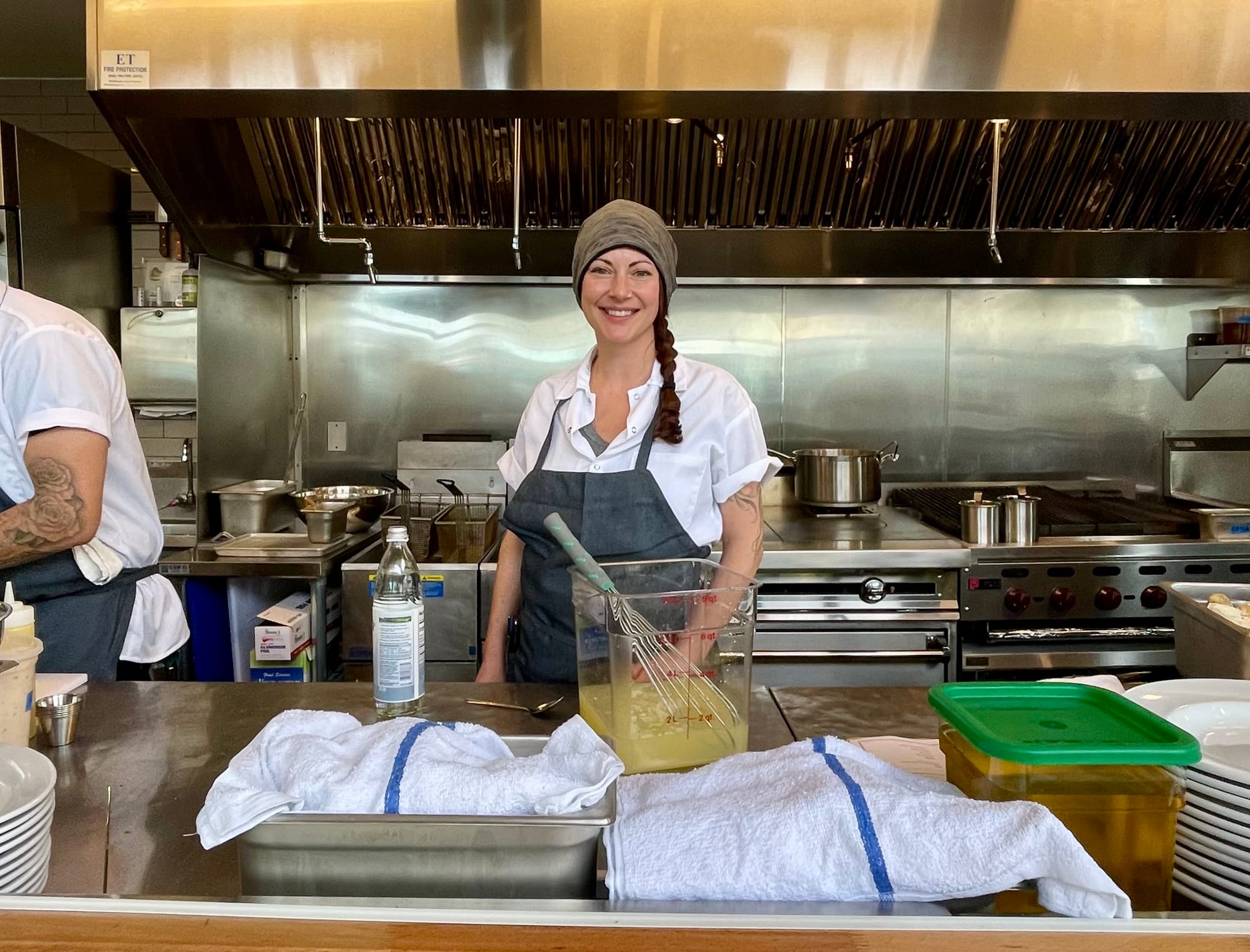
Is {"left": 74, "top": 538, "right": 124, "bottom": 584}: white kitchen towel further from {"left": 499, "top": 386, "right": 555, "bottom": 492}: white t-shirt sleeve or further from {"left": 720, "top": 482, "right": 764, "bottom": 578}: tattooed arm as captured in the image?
{"left": 720, "top": 482, "right": 764, "bottom": 578}: tattooed arm

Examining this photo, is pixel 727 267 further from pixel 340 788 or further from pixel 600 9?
pixel 340 788

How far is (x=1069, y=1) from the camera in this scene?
2.86m

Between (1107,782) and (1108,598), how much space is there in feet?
8.64

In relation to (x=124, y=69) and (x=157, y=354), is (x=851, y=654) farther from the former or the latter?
(x=157, y=354)

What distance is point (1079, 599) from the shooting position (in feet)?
10.9

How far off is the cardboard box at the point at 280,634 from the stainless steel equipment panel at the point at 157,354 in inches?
51.4

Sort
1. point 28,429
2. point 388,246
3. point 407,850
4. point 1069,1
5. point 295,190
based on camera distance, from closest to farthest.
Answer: point 407,850
point 28,429
point 1069,1
point 295,190
point 388,246

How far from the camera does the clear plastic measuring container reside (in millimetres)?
1279

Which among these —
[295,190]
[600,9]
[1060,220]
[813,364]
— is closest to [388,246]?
[295,190]

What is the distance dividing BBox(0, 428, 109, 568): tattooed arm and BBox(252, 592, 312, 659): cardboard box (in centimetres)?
124

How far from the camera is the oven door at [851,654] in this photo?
325 cm

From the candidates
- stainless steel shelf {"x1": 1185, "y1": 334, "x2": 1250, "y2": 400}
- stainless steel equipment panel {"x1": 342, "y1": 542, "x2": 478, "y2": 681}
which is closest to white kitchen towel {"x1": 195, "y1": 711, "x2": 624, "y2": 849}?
stainless steel equipment panel {"x1": 342, "y1": 542, "x2": 478, "y2": 681}

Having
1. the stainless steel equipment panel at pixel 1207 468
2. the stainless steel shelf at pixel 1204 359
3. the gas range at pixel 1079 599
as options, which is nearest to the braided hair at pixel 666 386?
the gas range at pixel 1079 599

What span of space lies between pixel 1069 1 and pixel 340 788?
9.92 ft
